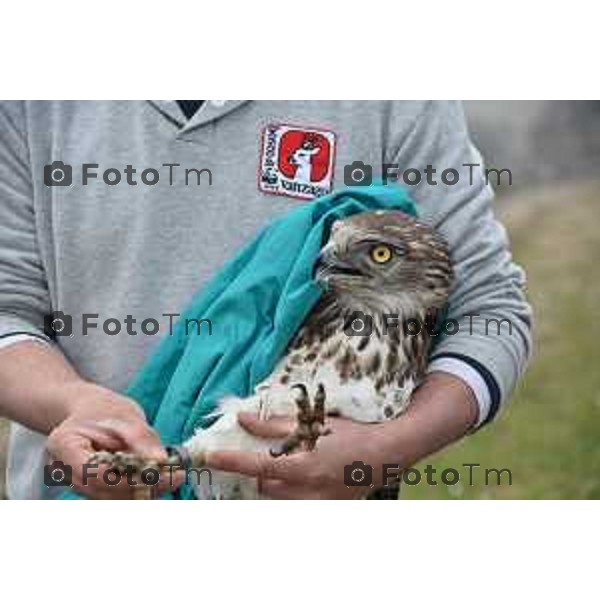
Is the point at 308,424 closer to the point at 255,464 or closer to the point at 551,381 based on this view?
the point at 255,464

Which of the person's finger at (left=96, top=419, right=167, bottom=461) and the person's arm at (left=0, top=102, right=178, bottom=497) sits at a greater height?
the person's arm at (left=0, top=102, right=178, bottom=497)

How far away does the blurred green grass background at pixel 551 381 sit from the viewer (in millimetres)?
1603

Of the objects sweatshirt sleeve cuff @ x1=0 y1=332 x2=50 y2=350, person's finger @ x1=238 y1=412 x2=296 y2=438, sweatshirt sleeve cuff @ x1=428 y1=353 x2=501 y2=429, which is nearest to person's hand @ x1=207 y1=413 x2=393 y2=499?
person's finger @ x1=238 y1=412 x2=296 y2=438

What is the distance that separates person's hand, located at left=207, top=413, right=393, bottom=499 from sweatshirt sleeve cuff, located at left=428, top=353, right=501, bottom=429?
0.33 feet

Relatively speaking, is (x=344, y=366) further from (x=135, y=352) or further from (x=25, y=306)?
(x=25, y=306)

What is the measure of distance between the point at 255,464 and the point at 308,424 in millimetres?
77

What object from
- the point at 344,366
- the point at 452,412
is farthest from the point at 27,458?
the point at 452,412

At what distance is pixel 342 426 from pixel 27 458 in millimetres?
372

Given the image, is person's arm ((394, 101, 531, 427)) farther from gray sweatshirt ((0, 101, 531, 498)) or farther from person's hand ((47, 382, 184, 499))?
person's hand ((47, 382, 184, 499))

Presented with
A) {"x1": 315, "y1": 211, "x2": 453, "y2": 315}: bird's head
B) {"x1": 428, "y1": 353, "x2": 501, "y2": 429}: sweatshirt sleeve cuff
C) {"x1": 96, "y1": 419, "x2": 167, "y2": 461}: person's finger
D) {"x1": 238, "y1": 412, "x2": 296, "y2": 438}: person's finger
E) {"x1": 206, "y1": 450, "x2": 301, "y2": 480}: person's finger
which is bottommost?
{"x1": 206, "y1": 450, "x2": 301, "y2": 480}: person's finger

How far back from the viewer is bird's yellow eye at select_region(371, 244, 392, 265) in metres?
1.53

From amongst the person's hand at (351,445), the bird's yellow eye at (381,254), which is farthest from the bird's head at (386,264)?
the person's hand at (351,445)

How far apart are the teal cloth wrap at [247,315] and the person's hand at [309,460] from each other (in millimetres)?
50

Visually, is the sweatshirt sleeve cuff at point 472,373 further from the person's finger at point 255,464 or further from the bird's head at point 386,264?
the person's finger at point 255,464
